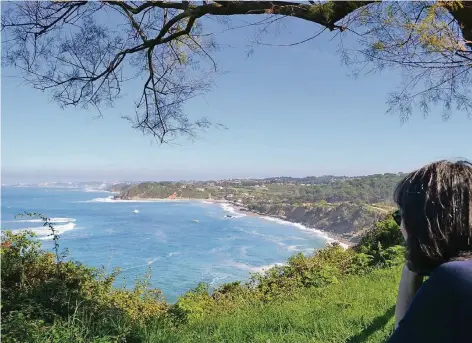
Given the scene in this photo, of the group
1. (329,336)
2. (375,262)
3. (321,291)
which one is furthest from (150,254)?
(329,336)

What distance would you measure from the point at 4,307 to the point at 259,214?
29.5 m

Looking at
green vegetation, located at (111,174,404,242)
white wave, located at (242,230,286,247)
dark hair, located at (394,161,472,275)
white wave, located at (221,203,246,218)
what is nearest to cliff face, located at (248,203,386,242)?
green vegetation, located at (111,174,404,242)

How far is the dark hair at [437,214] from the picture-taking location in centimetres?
77

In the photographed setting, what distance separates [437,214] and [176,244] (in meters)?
18.9

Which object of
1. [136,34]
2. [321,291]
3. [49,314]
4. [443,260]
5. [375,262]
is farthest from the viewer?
[375,262]

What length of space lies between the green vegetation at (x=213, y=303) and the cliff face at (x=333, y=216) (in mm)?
7289

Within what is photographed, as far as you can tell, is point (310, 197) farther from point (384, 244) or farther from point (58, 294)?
point (58, 294)

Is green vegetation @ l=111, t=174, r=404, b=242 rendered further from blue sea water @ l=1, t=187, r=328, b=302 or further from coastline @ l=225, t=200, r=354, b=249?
blue sea water @ l=1, t=187, r=328, b=302

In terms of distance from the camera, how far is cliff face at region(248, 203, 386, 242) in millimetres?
16608

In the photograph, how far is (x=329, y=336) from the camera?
2.62 m

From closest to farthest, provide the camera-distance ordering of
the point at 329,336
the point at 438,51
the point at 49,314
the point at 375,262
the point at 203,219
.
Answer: the point at 438,51 → the point at 329,336 → the point at 49,314 → the point at 375,262 → the point at 203,219

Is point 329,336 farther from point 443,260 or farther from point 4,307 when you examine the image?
point 4,307

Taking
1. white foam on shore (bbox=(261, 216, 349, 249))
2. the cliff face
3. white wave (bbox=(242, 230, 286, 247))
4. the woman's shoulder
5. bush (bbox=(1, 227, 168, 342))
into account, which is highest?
the woman's shoulder

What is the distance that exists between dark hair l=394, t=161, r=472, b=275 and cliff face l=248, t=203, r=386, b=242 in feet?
41.9
